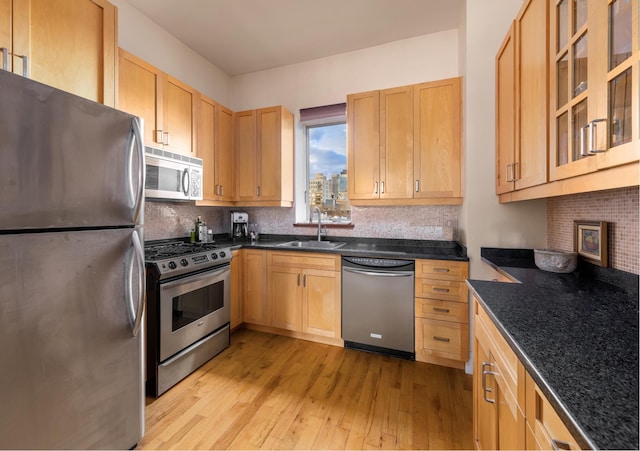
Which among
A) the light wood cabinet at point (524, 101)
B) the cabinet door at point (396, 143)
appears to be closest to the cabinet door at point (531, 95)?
the light wood cabinet at point (524, 101)

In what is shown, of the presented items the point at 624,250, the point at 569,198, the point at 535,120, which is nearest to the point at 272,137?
the point at 535,120

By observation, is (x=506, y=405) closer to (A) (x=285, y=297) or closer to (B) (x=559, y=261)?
(B) (x=559, y=261)

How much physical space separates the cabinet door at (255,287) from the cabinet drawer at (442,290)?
1.51 meters

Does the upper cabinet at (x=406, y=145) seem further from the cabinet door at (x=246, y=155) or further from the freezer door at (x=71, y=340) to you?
the freezer door at (x=71, y=340)

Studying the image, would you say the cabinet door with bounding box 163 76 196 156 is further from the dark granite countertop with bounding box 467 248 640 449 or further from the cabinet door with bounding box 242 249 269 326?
the dark granite countertop with bounding box 467 248 640 449

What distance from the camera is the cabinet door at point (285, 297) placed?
105 inches

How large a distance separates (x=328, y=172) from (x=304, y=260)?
1.25 meters

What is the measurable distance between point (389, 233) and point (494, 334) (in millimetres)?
1979

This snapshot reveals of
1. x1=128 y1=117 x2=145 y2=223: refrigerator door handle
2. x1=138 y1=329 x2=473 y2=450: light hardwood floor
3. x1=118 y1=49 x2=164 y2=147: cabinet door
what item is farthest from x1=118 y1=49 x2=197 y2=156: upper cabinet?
x1=138 y1=329 x2=473 y2=450: light hardwood floor

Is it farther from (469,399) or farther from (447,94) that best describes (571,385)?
(447,94)

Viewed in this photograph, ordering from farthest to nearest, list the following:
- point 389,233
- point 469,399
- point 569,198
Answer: point 389,233 → point 469,399 → point 569,198

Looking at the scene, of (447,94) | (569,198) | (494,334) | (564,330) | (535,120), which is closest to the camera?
(564,330)

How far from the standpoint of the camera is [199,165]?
257 cm

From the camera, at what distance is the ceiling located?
2363mm
